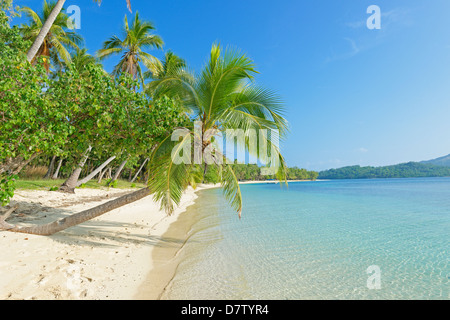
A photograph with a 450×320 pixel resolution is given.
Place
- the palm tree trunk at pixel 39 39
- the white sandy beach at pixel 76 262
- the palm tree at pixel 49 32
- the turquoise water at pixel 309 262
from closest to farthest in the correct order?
the white sandy beach at pixel 76 262 < the turquoise water at pixel 309 262 < the palm tree trunk at pixel 39 39 < the palm tree at pixel 49 32

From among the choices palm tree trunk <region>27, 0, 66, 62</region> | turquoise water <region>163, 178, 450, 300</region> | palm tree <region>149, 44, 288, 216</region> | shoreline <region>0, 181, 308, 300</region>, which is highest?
palm tree trunk <region>27, 0, 66, 62</region>

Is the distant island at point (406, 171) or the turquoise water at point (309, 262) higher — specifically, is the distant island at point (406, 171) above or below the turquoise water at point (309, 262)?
above

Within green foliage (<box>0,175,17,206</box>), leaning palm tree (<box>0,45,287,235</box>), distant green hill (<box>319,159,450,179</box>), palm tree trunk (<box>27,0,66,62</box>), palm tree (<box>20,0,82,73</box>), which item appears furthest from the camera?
distant green hill (<box>319,159,450,179</box>)

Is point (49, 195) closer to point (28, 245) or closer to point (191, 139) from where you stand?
point (28, 245)

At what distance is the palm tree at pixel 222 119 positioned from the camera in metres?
5.43

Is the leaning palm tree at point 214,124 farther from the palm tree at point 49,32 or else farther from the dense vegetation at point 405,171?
the dense vegetation at point 405,171

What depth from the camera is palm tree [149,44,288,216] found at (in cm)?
543

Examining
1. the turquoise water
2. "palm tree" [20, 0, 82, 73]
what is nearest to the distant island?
the turquoise water

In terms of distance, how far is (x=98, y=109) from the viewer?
4.95m

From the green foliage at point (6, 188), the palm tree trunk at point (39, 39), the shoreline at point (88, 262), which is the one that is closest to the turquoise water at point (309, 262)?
the shoreline at point (88, 262)

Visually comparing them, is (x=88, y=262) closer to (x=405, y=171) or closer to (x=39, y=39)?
(x=39, y=39)

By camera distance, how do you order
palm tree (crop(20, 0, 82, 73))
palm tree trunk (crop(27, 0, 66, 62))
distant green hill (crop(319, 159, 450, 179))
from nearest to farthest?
palm tree trunk (crop(27, 0, 66, 62)) < palm tree (crop(20, 0, 82, 73)) < distant green hill (crop(319, 159, 450, 179))

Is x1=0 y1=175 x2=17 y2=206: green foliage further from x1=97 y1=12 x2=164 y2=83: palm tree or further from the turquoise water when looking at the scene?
x1=97 y1=12 x2=164 y2=83: palm tree
